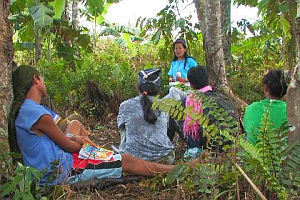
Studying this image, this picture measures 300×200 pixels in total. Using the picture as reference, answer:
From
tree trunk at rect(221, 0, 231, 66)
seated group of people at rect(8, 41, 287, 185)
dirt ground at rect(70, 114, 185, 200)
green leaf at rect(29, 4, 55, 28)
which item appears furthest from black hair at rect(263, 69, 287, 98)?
tree trunk at rect(221, 0, 231, 66)

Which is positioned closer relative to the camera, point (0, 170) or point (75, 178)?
point (0, 170)

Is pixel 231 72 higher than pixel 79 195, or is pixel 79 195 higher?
pixel 231 72

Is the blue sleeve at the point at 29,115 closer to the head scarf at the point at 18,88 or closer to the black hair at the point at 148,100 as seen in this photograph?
the head scarf at the point at 18,88

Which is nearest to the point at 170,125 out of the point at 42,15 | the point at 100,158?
A: the point at 100,158

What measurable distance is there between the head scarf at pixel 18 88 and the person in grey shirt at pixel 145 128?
102 centimetres

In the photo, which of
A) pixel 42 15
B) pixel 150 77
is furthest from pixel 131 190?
pixel 42 15

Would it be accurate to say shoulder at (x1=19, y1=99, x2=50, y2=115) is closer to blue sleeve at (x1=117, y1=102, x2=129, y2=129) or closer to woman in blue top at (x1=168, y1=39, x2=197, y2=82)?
blue sleeve at (x1=117, y1=102, x2=129, y2=129)

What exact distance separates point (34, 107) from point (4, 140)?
34cm

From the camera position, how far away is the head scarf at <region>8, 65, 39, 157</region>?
11.8ft

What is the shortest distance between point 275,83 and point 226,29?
4693 millimetres

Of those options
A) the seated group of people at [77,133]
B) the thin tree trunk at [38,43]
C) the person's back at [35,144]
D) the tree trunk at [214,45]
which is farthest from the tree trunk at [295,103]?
the thin tree trunk at [38,43]

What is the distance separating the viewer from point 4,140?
3.40m

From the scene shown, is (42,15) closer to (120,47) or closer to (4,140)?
(4,140)

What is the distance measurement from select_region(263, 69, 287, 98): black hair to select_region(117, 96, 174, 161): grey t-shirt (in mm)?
1124
